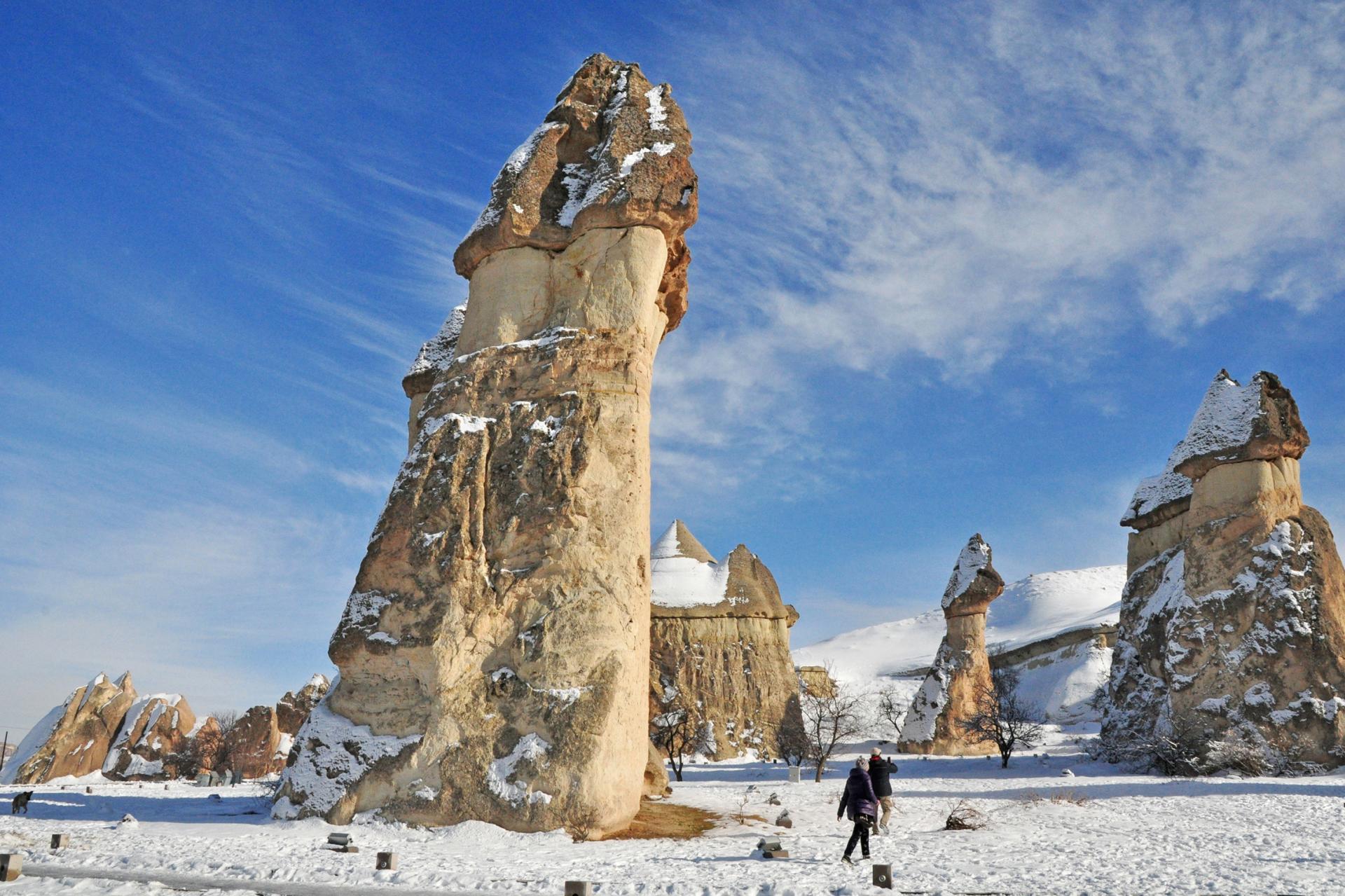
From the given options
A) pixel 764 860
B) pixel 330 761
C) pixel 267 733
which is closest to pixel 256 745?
pixel 267 733

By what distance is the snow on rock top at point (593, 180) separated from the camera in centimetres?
1535

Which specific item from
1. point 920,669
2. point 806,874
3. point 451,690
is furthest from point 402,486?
point 920,669

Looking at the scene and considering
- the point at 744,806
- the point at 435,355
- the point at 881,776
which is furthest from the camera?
the point at 435,355

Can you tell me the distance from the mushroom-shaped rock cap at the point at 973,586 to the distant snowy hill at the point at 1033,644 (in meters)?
23.0

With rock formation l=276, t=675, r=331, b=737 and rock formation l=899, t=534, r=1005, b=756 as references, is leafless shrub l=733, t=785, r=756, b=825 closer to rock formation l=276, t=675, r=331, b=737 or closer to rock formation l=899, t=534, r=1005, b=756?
rock formation l=899, t=534, r=1005, b=756

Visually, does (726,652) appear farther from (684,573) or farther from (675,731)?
(675,731)

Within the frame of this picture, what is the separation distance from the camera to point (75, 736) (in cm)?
3647

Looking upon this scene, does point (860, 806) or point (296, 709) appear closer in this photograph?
point (860, 806)

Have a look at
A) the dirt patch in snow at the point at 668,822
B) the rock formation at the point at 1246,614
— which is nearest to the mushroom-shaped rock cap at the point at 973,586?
the rock formation at the point at 1246,614

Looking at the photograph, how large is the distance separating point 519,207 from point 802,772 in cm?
1790

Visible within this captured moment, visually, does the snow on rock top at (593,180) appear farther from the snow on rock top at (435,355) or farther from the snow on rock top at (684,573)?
the snow on rock top at (684,573)

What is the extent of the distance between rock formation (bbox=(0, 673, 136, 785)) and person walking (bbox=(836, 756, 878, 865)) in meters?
35.0

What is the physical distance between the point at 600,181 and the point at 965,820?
11.1 meters

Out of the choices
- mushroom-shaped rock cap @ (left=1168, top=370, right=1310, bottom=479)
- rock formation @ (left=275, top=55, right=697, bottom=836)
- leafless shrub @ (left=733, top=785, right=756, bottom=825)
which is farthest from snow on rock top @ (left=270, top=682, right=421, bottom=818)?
mushroom-shaped rock cap @ (left=1168, top=370, right=1310, bottom=479)
